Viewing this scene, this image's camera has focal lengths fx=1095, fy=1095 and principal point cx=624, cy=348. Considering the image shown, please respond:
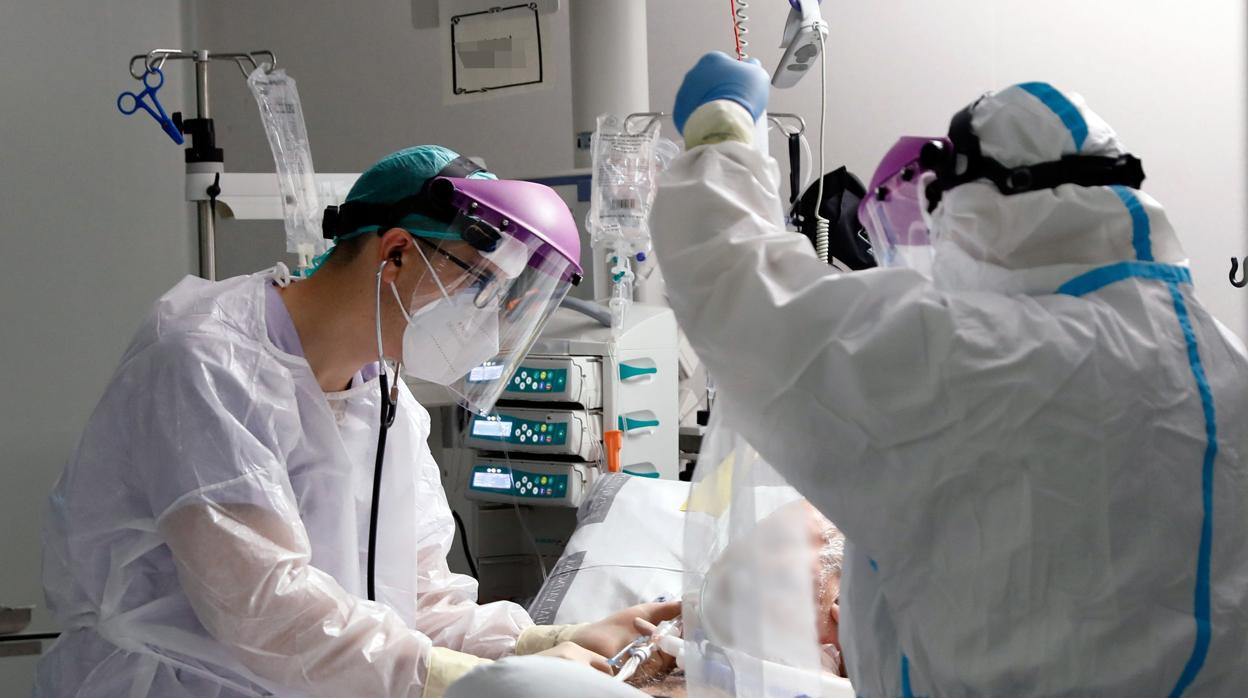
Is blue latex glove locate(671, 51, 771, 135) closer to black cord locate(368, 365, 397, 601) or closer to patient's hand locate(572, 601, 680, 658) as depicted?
black cord locate(368, 365, 397, 601)

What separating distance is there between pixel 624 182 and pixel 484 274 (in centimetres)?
119

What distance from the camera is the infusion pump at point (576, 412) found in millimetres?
2625

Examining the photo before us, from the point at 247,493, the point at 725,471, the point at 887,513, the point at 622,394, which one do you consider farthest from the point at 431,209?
the point at 622,394

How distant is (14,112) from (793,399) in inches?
83.6

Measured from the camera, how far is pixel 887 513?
976mm

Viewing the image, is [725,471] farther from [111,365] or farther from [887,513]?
[111,365]

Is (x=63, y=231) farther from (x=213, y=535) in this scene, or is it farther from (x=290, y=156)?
(x=213, y=535)

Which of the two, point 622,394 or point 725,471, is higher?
point 725,471

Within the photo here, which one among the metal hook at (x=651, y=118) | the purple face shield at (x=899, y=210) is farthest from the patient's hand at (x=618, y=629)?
the metal hook at (x=651, y=118)

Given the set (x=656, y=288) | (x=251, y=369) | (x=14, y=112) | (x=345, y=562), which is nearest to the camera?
(x=251, y=369)

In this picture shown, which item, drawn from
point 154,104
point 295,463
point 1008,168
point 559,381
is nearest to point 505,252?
point 295,463

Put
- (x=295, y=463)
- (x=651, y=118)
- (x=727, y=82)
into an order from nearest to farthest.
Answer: (x=727, y=82), (x=295, y=463), (x=651, y=118)

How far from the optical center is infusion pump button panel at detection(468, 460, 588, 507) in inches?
104

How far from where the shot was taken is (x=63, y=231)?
8.07ft
